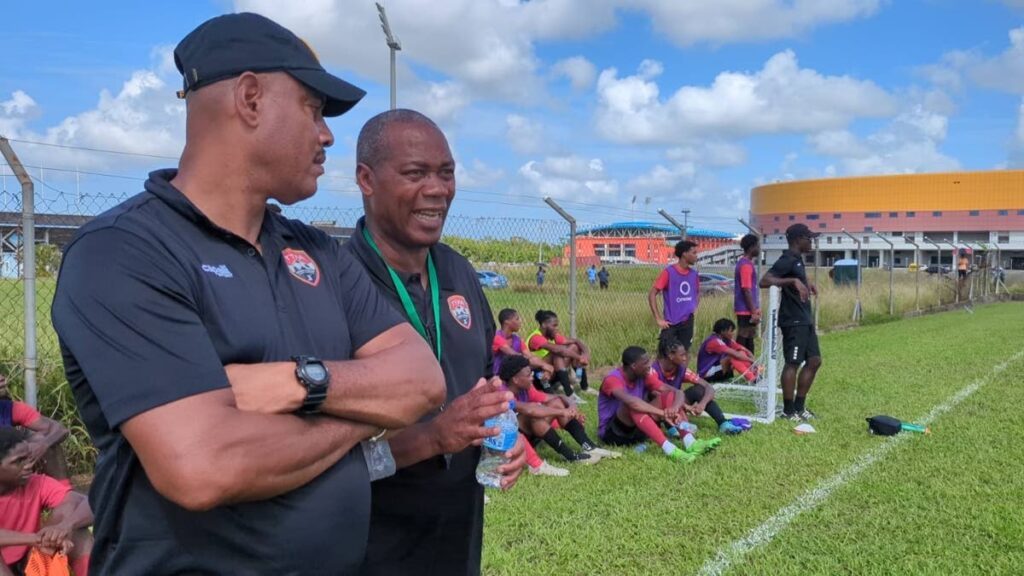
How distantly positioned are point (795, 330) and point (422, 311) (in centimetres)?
658

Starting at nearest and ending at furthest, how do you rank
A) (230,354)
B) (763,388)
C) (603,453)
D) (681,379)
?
(230,354)
(603,453)
(681,379)
(763,388)

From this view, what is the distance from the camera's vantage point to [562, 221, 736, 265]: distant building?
1030 centimetres

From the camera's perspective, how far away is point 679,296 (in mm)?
9078

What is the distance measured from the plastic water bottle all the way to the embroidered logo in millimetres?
927

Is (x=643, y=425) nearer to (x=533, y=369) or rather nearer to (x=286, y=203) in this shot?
(x=533, y=369)

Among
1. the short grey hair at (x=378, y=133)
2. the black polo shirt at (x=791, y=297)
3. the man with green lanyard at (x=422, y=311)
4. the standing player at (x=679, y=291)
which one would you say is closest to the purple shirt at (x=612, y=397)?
the black polo shirt at (x=791, y=297)

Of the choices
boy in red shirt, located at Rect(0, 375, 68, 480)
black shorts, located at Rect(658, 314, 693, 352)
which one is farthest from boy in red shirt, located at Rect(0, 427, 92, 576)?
black shorts, located at Rect(658, 314, 693, 352)

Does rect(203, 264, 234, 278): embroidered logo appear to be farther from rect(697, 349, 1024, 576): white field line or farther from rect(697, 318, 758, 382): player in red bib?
rect(697, 318, 758, 382): player in red bib

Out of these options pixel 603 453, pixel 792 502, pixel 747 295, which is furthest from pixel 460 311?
pixel 747 295

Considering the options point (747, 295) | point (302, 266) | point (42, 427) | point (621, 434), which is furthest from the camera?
point (747, 295)

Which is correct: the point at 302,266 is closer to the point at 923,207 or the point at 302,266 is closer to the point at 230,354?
the point at 230,354

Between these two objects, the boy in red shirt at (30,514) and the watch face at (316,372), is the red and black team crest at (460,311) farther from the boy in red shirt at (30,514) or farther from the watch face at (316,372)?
the boy in red shirt at (30,514)

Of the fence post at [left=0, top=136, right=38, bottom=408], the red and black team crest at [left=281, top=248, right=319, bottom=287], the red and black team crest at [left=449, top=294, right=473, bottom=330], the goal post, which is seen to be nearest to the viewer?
the red and black team crest at [left=281, top=248, right=319, bottom=287]

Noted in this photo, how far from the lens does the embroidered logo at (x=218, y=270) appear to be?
1343 mm
